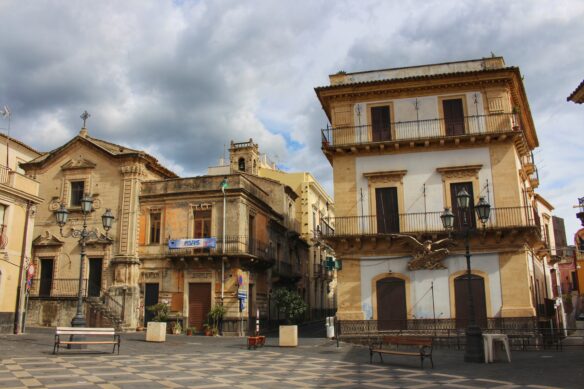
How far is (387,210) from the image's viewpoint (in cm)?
2344

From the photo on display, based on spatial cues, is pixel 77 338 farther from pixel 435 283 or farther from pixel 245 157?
pixel 245 157

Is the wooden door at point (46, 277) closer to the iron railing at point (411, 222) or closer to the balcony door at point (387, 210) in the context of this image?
the iron railing at point (411, 222)

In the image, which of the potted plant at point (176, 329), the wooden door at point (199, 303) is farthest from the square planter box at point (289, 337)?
the potted plant at point (176, 329)

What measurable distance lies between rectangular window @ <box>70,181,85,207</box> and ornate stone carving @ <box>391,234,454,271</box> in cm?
2077

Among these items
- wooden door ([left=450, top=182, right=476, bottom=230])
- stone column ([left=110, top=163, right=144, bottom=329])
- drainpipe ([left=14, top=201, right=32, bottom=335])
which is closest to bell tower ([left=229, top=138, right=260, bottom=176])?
stone column ([left=110, top=163, right=144, bottom=329])

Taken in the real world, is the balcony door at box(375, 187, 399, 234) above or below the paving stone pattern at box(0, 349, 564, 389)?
above

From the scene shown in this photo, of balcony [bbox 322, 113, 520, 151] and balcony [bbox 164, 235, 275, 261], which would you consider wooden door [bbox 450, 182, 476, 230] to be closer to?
balcony [bbox 322, 113, 520, 151]

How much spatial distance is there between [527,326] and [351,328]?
708 centimetres

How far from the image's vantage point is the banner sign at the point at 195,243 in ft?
97.5

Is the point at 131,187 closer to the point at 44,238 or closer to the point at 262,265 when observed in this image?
the point at 44,238

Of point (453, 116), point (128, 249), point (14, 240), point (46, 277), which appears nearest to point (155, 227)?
point (128, 249)

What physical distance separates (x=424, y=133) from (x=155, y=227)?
16924 mm

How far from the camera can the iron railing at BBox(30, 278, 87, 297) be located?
30.7 m

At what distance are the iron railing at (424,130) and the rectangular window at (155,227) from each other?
41.5 feet
